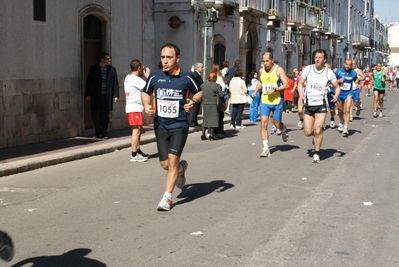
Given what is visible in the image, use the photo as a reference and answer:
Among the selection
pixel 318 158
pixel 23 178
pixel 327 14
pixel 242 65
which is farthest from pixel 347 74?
pixel 327 14

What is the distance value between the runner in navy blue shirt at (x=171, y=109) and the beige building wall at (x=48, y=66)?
609 cm

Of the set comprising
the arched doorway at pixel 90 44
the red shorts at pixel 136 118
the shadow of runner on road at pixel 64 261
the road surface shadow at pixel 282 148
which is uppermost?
the arched doorway at pixel 90 44

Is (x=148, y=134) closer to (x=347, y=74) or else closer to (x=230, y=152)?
(x=230, y=152)

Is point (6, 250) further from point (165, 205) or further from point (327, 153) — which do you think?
point (327, 153)

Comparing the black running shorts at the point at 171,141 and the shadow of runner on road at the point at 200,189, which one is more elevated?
the black running shorts at the point at 171,141

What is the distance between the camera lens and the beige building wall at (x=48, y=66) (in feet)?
44.1

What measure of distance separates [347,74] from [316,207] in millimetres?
10510

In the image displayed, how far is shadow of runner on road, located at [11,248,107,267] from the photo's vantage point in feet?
18.7

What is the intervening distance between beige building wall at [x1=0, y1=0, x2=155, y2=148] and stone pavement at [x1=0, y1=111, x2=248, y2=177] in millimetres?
454

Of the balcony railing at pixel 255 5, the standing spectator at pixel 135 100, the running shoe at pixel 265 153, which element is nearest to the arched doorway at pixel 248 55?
the balcony railing at pixel 255 5

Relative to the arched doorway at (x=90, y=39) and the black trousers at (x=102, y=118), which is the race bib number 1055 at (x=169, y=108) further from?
the arched doorway at (x=90, y=39)

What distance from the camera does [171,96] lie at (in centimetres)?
799

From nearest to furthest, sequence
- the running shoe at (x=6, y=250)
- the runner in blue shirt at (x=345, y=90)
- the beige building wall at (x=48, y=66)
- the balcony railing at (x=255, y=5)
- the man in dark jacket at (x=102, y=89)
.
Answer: the running shoe at (x=6, y=250), the beige building wall at (x=48, y=66), the man in dark jacket at (x=102, y=89), the runner in blue shirt at (x=345, y=90), the balcony railing at (x=255, y=5)

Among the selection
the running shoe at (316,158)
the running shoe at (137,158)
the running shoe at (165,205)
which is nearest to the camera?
the running shoe at (165,205)
